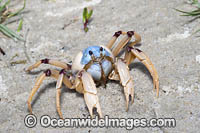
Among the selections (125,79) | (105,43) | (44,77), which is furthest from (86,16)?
(125,79)

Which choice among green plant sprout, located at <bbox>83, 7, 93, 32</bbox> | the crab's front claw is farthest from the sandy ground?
the crab's front claw

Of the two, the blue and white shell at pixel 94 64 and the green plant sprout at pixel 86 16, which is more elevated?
the green plant sprout at pixel 86 16

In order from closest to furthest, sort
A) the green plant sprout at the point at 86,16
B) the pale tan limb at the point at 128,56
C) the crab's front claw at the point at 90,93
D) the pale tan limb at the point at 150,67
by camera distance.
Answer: the crab's front claw at the point at 90,93 → the pale tan limb at the point at 150,67 → the pale tan limb at the point at 128,56 → the green plant sprout at the point at 86,16

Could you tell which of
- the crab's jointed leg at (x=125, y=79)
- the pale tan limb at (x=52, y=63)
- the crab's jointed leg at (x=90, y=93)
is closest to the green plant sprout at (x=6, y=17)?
the pale tan limb at (x=52, y=63)

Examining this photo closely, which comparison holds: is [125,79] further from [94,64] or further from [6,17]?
[6,17]

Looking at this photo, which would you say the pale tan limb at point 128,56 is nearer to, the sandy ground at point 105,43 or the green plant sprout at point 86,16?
the sandy ground at point 105,43

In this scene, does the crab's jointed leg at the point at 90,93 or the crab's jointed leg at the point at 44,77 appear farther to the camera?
the crab's jointed leg at the point at 44,77

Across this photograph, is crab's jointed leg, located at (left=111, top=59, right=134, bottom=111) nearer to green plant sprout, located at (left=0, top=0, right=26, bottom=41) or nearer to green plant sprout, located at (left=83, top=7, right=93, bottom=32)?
green plant sprout, located at (left=83, top=7, right=93, bottom=32)
